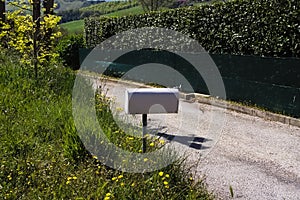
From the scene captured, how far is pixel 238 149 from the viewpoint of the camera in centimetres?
648

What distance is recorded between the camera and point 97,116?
5.38m

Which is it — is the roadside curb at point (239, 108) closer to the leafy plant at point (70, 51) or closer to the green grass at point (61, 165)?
the green grass at point (61, 165)

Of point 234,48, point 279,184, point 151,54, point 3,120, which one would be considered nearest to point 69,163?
point 3,120

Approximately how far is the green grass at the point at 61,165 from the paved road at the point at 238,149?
0.83 metres

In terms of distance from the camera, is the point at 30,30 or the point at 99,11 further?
the point at 99,11

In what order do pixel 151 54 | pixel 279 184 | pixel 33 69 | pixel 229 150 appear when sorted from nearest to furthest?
pixel 279 184, pixel 229 150, pixel 33 69, pixel 151 54

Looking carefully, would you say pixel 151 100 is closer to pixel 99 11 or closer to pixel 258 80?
pixel 258 80

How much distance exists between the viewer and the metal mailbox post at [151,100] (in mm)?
3994

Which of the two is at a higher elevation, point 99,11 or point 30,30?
point 99,11

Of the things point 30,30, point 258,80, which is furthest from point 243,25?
point 30,30

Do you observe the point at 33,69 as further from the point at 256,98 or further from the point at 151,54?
the point at 151,54

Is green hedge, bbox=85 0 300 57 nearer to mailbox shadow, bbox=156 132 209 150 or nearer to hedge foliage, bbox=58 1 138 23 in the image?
mailbox shadow, bbox=156 132 209 150

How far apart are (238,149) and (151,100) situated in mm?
2993

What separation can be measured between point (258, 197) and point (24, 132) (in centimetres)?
310
